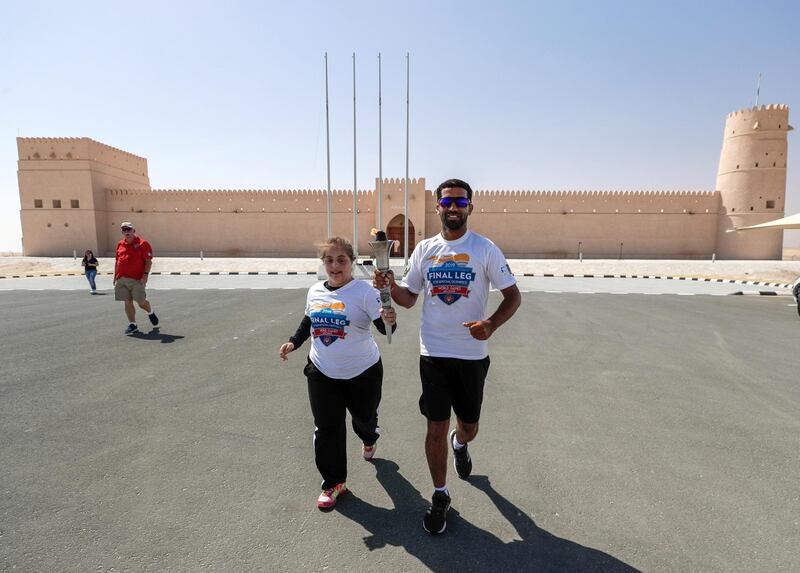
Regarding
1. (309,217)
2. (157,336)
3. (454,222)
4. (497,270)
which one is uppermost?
(309,217)

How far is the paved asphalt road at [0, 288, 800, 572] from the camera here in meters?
1.98

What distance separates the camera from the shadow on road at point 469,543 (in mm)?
1903

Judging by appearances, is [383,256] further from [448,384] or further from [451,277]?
[448,384]

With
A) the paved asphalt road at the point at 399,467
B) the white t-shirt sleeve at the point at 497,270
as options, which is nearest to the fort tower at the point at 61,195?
the paved asphalt road at the point at 399,467

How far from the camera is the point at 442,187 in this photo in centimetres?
232

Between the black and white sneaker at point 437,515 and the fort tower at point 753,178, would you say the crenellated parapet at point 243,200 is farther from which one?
the black and white sneaker at point 437,515

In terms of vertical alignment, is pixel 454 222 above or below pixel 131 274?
above

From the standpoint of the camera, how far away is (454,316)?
2262mm

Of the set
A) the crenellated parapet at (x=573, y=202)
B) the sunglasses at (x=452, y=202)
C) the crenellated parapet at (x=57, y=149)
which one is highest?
the crenellated parapet at (x=57, y=149)

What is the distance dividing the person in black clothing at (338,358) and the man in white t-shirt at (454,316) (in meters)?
0.24

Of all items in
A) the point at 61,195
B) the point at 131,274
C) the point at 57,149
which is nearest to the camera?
the point at 131,274

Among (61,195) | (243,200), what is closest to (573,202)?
(243,200)

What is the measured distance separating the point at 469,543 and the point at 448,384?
72cm

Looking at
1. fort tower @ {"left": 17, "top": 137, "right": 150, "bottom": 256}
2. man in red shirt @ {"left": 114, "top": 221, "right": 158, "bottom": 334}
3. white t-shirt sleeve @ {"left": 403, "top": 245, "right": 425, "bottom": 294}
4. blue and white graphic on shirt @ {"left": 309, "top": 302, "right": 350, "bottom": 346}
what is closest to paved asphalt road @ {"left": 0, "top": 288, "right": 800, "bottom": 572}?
blue and white graphic on shirt @ {"left": 309, "top": 302, "right": 350, "bottom": 346}
